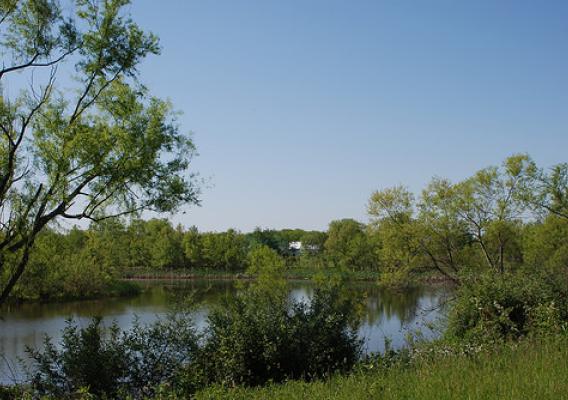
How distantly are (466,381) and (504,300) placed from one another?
7.57m

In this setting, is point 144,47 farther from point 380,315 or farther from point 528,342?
point 380,315

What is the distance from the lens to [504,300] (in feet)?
40.5

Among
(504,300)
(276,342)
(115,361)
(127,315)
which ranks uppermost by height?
Result: (504,300)

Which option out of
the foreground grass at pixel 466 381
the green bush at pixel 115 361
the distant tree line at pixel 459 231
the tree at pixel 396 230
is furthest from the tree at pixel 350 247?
the foreground grass at pixel 466 381

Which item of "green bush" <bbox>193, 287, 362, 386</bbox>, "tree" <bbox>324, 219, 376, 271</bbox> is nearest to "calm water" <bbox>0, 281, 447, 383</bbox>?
"green bush" <bbox>193, 287, 362, 386</bbox>

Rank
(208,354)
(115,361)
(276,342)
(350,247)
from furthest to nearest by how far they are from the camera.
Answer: (350,247) → (208,354) → (276,342) → (115,361)

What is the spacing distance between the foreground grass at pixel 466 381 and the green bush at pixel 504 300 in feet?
12.8

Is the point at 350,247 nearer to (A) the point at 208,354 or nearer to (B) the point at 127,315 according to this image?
(B) the point at 127,315

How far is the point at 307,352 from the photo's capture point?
920 centimetres

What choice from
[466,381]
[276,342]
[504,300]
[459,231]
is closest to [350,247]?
[459,231]

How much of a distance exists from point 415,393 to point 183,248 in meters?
74.6

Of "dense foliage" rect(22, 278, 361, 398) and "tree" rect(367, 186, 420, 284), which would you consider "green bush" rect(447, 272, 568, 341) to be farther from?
"tree" rect(367, 186, 420, 284)

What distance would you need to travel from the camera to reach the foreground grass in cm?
503

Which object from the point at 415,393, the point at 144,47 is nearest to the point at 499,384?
the point at 415,393
